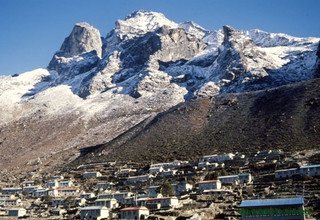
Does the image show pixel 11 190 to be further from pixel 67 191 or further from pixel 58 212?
pixel 58 212

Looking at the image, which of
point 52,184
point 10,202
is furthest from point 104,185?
point 10,202

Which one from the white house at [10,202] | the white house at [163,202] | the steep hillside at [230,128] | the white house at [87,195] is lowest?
the white house at [163,202]

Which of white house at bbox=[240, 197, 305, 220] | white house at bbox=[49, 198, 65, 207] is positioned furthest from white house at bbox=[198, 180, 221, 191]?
white house at bbox=[240, 197, 305, 220]

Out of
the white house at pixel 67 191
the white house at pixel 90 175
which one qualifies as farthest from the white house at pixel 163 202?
the white house at pixel 90 175

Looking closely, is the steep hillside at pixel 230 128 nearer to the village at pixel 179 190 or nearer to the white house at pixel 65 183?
the village at pixel 179 190

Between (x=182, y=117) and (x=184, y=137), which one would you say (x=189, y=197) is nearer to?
(x=184, y=137)

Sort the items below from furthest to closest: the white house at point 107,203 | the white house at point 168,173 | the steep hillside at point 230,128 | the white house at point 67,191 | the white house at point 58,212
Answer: the steep hillside at point 230,128 < the white house at point 168,173 < the white house at point 67,191 < the white house at point 107,203 < the white house at point 58,212

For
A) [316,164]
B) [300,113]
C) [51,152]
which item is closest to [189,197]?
[316,164]
